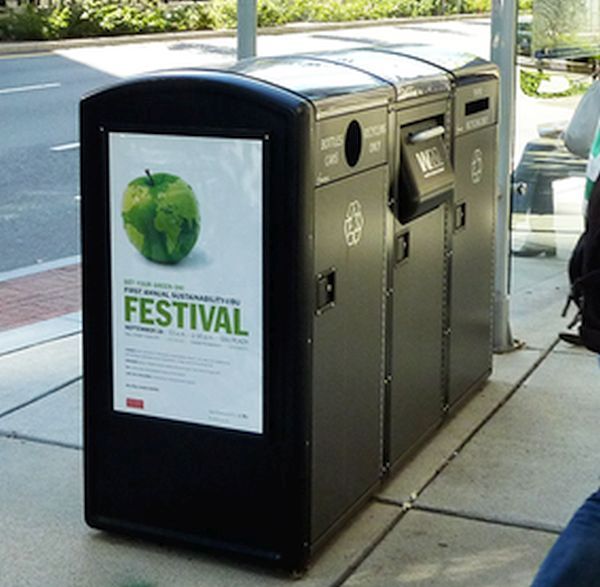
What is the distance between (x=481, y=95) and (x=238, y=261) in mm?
1877

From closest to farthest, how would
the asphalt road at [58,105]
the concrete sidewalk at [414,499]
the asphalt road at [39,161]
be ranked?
the concrete sidewalk at [414,499]
the asphalt road at [58,105]
the asphalt road at [39,161]

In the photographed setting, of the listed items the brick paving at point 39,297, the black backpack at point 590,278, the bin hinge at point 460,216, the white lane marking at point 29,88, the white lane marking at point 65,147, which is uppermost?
the black backpack at point 590,278

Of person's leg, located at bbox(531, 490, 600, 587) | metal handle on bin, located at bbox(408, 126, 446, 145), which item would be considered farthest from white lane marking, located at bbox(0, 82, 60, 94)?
person's leg, located at bbox(531, 490, 600, 587)

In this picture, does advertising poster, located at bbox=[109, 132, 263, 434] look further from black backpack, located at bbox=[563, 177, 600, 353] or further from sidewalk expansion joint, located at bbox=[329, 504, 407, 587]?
black backpack, located at bbox=[563, 177, 600, 353]

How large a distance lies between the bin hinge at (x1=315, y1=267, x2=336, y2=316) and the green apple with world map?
1.27ft

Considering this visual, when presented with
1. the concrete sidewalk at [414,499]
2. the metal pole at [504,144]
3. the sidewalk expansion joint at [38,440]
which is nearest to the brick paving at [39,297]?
the concrete sidewalk at [414,499]

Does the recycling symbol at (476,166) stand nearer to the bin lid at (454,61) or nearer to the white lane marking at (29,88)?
the bin lid at (454,61)

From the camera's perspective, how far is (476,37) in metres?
8.17

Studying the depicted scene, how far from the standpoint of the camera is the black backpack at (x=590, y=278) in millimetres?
2701

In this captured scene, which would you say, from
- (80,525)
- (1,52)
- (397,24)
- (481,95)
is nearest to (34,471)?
(80,525)

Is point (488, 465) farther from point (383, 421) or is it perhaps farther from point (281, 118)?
point (281, 118)

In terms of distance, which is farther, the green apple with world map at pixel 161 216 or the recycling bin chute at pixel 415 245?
the recycling bin chute at pixel 415 245

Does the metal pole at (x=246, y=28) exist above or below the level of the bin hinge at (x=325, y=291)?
above

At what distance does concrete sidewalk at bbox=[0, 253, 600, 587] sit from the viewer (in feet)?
13.0
